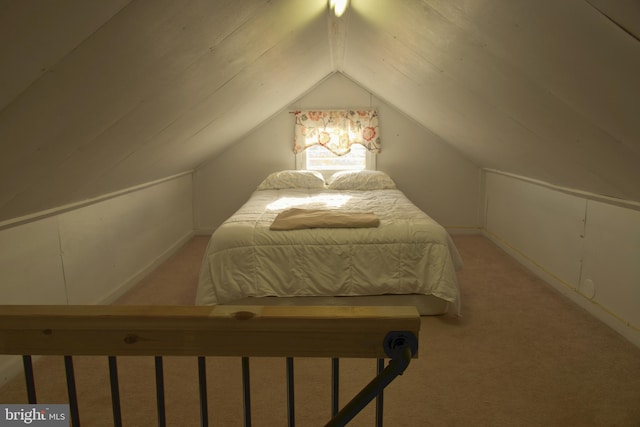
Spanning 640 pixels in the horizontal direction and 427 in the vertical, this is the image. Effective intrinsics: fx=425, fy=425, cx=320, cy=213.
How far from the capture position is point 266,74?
9.59 ft

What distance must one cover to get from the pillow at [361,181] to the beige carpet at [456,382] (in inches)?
76.4

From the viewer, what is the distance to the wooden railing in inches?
30.6

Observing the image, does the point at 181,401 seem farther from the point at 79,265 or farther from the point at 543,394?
the point at 543,394

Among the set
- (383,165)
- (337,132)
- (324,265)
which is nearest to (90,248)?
(324,265)

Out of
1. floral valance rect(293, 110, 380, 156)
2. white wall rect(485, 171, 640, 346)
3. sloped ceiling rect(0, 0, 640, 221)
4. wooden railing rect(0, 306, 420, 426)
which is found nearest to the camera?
wooden railing rect(0, 306, 420, 426)

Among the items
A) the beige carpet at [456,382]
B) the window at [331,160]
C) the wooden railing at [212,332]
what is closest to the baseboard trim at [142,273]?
the beige carpet at [456,382]

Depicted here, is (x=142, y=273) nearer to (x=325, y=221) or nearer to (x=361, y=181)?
(x=325, y=221)

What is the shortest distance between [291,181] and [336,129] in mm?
822

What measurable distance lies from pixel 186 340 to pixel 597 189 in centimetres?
261

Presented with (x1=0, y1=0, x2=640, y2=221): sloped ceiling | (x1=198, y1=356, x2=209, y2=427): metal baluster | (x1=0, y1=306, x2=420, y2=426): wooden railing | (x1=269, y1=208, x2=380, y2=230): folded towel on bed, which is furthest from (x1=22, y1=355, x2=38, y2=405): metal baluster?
(x1=269, y1=208, x2=380, y2=230): folded towel on bed

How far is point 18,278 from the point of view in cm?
210

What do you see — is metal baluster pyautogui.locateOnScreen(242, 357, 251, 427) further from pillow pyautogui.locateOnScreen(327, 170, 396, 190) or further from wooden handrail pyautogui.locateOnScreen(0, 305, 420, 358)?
pillow pyautogui.locateOnScreen(327, 170, 396, 190)
